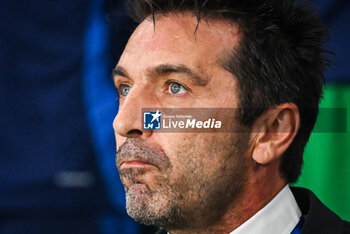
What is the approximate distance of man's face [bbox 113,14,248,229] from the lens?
1832 mm

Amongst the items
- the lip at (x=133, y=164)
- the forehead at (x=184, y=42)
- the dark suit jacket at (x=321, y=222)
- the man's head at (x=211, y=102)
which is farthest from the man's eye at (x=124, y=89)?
the dark suit jacket at (x=321, y=222)

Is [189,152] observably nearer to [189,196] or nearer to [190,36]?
[189,196]

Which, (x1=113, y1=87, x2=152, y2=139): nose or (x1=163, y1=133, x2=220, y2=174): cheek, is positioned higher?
(x1=113, y1=87, x2=152, y2=139): nose

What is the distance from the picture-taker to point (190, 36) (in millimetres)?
1929

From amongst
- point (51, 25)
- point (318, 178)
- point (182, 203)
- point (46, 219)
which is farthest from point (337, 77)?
point (46, 219)

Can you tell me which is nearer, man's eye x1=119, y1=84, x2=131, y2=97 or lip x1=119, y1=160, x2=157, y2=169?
lip x1=119, y1=160, x2=157, y2=169

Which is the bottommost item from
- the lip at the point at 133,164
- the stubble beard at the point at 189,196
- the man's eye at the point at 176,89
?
the stubble beard at the point at 189,196

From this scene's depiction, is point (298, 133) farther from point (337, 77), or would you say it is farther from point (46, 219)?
point (46, 219)

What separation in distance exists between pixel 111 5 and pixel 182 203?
140 cm

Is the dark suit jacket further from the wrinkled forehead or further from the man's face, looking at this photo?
the wrinkled forehead

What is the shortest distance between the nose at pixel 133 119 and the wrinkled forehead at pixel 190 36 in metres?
0.23

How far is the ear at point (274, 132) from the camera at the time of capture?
1939 millimetres

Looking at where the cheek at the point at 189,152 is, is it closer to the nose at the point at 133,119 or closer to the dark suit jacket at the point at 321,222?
the nose at the point at 133,119

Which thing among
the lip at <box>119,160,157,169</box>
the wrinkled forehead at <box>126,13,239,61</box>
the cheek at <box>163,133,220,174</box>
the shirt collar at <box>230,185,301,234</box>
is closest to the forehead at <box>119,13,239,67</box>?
the wrinkled forehead at <box>126,13,239,61</box>
